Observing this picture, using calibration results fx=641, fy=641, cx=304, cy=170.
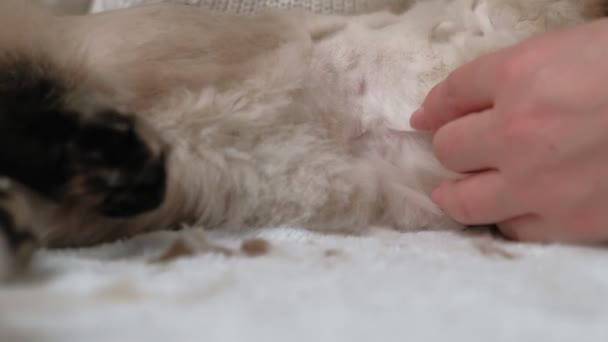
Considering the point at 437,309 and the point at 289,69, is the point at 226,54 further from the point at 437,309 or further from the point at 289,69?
the point at 437,309

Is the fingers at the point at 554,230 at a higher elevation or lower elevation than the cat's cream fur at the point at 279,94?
lower

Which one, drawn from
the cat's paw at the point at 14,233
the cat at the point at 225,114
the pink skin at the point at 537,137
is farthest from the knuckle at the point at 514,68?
the cat's paw at the point at 14,233

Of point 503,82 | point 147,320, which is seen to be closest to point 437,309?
point 147,320

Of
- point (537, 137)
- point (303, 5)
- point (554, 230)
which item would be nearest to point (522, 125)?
point (537, 137)

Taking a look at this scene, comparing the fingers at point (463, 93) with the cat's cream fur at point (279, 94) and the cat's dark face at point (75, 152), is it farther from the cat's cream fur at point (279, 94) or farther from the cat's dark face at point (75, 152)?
the cat's dark face at point (75, 152)

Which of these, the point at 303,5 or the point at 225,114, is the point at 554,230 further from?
the point at 303,5

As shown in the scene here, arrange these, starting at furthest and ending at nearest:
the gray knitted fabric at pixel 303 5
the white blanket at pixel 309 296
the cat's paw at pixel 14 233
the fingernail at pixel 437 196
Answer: the gray knitted fabric at pixel 303 5
the fingernail at pixel 437 196
the cat's paw at pixel 14 233
the white blanket at pixel 309 296

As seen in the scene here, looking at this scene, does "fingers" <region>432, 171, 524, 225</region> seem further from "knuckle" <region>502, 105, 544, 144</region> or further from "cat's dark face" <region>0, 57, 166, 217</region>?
"cat's dark face" <region>0, 57, 166, 217</region>
